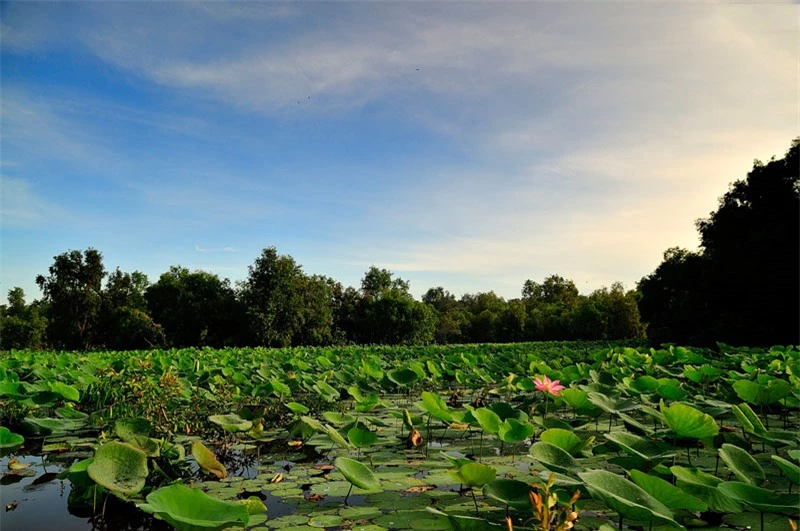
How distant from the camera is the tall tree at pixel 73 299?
3288 centimetres

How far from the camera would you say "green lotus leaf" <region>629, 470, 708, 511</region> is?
174 centimetres

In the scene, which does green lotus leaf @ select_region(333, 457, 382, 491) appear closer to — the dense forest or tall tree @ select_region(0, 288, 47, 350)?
the dense forest

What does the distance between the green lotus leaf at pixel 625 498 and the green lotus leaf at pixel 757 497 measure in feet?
0.75

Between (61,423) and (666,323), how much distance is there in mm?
26733

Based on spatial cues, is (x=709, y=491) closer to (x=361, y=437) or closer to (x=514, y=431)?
(x=514, y=431)

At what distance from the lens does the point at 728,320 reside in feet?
62.9

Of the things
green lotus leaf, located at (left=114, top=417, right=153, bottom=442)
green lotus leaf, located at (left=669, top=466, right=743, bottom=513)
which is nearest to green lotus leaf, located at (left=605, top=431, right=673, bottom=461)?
green lotus leaf, located at (left=669, top=466, right=743, bottom=513)

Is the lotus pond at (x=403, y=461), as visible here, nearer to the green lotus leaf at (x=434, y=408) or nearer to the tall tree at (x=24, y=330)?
the green lotus leaf at (x=434, y=408)

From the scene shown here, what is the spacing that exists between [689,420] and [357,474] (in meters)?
1.65

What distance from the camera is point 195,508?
71.4 inches

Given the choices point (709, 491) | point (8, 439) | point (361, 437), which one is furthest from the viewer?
point (361, 437)

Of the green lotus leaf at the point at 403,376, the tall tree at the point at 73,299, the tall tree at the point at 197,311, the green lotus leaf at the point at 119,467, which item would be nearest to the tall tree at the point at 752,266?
the green lotus leaf at the point at 403,376

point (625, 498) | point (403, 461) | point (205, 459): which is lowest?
point (403, 461)

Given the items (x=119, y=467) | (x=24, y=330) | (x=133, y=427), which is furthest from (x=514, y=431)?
(x=24, y=330)
